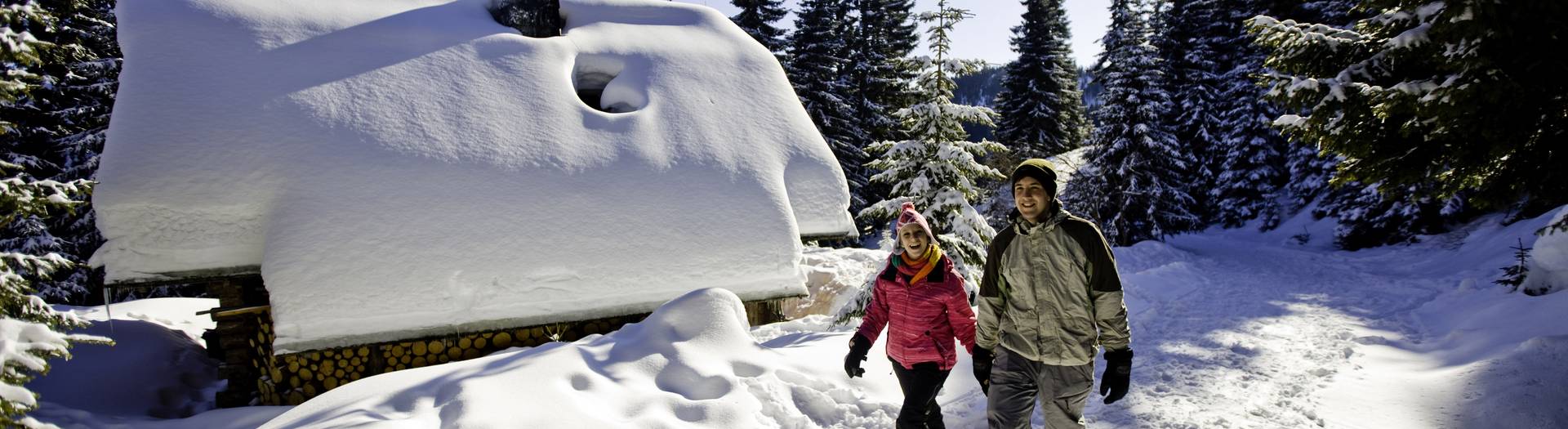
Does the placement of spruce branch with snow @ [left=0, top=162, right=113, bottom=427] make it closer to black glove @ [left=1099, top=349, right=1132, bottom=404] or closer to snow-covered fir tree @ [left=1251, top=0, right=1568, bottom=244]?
black glove @ [left=1099, top=349, right=1132, bottom=404]

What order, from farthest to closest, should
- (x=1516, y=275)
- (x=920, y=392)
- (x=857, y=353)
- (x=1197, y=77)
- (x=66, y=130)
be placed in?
(x=1197, y=77) < (x=66, y=130) < (x=1516, y=275) < (x=857, y=353) < (x=920, y=392)

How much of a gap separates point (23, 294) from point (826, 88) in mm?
18608

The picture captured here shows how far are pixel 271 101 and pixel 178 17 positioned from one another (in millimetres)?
1586

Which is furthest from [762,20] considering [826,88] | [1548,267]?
[1548,267]

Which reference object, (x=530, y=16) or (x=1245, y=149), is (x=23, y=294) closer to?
(x=530, y=16)

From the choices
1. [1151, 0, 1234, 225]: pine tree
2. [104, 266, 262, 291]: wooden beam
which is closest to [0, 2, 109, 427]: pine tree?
[104, 266, 262, 291]: wooden beam

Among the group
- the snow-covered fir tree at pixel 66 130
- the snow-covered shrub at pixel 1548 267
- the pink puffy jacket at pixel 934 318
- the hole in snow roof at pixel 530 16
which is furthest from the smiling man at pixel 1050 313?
the snow-covered fir tree at pixel 66 130

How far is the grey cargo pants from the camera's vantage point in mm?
3002

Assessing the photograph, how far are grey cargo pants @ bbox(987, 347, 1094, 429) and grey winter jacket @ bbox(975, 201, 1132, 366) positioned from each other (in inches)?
2.5

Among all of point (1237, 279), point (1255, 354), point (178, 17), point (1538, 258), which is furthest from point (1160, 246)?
point (178, 17)

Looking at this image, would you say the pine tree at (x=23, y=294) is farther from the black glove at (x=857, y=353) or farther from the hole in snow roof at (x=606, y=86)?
the hole in snow roof at (x=606, y=86)

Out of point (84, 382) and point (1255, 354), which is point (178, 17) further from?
point (1255, 354)

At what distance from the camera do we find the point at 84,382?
6129 mm

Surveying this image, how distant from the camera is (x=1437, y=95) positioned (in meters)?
3.92
